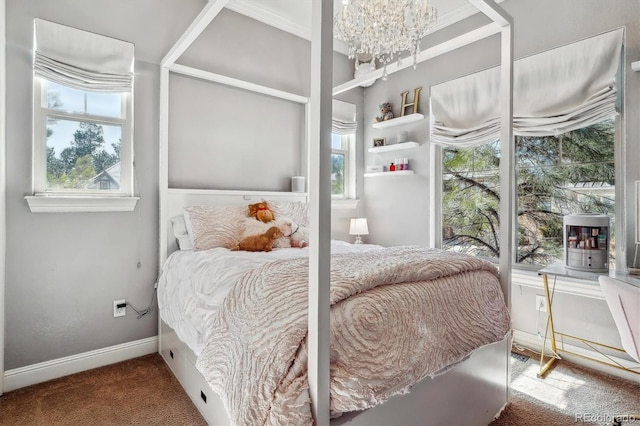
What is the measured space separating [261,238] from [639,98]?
2739 mm

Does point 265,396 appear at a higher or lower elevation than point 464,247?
lower

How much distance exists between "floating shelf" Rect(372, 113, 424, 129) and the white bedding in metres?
1.82

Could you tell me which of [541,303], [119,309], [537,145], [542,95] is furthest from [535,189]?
[119,309]

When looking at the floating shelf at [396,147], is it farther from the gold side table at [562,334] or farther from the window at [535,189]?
the gold side table at [562,334]

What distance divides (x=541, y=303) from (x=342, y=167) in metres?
2.42

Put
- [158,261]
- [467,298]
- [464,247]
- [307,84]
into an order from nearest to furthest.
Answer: [467,298] < [158,261] < [464,247] < [307,84]

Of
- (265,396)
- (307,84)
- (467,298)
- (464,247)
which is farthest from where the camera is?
(307,84)

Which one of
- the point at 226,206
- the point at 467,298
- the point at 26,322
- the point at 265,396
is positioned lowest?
the point at 26,322

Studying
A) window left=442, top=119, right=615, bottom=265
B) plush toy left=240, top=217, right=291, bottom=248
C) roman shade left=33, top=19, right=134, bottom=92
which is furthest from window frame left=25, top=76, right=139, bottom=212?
window left=442, top=119, right=615, bottom=265

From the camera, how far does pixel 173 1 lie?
2.70 metres

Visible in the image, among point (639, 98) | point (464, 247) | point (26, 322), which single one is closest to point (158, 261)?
point (26, 322)

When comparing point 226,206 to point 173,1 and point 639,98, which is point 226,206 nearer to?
point 173,1

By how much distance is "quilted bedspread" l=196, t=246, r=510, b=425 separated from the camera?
106 centimetres

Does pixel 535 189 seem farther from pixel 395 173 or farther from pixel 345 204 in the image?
pixel 345 204
